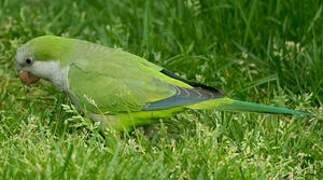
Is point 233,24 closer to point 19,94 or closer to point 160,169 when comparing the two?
point 19,94

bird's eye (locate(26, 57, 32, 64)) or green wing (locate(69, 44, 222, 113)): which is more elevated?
bird's eye (locate(26, 57, 32, 64))

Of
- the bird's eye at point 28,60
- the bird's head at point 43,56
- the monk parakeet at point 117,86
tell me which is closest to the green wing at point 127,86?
the monk parakeet at point 117,86

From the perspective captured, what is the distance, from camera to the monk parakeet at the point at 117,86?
361cm

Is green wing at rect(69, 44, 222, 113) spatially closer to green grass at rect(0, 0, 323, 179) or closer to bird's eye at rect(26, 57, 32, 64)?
green grass at rect(0, 0, 323, 179)

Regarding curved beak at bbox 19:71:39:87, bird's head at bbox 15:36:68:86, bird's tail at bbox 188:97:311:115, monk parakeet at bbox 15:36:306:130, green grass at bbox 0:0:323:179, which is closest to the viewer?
green grass at bbox 0:0:323:179

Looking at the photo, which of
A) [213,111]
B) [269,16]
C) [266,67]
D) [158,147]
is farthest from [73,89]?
[269,16]

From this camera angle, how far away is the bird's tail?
344 centimetres

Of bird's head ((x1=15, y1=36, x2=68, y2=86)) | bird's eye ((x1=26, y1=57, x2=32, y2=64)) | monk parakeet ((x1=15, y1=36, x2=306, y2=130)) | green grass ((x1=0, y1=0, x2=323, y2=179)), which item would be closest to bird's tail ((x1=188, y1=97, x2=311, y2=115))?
monk parakeet ((x1=15, y1=36, x2=306, y2=130))

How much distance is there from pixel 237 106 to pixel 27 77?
1.65m

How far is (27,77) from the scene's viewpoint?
165 inches

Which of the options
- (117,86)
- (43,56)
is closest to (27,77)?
(43,56)

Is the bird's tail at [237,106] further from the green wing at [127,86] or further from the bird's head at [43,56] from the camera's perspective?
the bird's head at [43,56]

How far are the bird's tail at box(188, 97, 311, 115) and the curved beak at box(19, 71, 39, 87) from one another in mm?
1301

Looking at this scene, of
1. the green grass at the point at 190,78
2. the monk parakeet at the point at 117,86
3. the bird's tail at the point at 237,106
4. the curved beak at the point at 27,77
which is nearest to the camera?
the green grass at the point at 190,78
